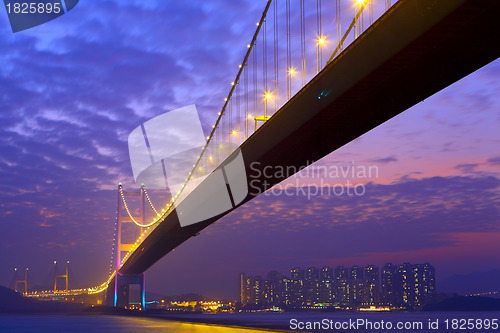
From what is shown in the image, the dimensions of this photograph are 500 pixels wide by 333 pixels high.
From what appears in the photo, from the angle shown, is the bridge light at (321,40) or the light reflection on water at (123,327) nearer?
the bridge light at (321,40)

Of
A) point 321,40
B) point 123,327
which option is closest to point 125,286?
point 123,327

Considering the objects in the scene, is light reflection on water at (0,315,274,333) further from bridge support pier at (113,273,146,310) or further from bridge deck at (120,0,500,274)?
bridge deck at (120,0,500,274)

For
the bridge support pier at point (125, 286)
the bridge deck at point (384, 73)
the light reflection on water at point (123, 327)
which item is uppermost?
the bridge deck at point (384, 73)

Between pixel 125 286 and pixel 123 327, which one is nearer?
pixel 123 327

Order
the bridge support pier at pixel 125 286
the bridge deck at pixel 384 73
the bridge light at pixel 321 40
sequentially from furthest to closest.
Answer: the bridge support pier at pixel 125 286 < the bridge light at pixel 321 40 < the bridge deck at pixel 384 73

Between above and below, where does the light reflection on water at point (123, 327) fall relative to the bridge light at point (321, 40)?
below

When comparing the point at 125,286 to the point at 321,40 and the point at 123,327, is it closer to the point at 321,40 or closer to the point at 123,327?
the point at 123,327

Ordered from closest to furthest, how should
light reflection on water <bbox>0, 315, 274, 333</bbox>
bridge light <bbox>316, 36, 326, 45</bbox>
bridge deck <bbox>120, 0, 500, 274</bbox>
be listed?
bridge deck <bbox>120, 0, 500, 274</bbox>, bridge light <bbox>316, 36, 326, 45</bbox>, light reflection on water <bbox>0, 315, 274, 333</bbox>

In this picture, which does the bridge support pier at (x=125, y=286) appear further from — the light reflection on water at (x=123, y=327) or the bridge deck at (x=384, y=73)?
the bridge deck at (x=384, y=73)

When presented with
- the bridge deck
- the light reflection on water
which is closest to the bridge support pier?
the light reflection on water

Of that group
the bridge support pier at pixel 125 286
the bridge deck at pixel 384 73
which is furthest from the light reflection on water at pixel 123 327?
the bridge deck at pixel 384 73

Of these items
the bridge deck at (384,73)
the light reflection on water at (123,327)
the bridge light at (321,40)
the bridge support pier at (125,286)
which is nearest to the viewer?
the bridge deck at (384,73)

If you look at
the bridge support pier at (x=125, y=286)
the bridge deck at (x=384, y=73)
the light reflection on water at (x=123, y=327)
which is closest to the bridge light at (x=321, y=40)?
the bridge deck at (x=384, y=73)

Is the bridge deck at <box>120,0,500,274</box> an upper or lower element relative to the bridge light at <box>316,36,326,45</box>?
lower
